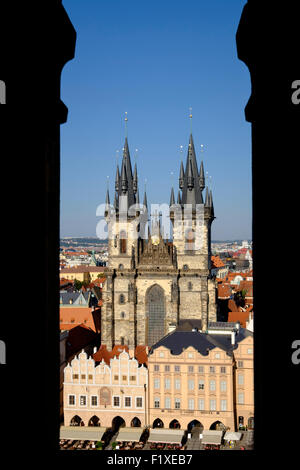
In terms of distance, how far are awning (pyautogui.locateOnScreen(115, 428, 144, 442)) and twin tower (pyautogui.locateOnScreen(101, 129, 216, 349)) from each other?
9982 mm

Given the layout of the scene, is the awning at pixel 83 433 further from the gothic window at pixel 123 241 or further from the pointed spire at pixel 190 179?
the pointed spire at pixel 190 179

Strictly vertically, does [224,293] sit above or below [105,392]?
above

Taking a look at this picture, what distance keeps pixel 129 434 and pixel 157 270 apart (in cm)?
1366

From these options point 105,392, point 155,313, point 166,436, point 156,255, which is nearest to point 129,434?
point 166,436

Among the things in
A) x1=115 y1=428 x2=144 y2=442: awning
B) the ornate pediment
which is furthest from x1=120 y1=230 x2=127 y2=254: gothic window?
x1=115 y1=428 x2=144 y2=442: awning

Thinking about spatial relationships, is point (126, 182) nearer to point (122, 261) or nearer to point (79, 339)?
point (122, 261)

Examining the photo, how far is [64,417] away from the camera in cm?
2669

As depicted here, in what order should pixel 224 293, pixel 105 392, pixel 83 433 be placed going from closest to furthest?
pixel 83 433
pixel 105 392
pixel 224 293

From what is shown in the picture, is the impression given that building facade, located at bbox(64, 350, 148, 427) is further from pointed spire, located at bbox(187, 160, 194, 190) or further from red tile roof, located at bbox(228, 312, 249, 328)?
pointed spire, located at bbox(187, 160, 194, 190)

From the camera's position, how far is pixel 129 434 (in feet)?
78.1

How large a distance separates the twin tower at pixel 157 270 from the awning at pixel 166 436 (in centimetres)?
1005

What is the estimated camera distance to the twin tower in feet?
115

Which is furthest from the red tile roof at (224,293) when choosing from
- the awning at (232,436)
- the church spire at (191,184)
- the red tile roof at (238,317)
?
the awning at (232,436)
